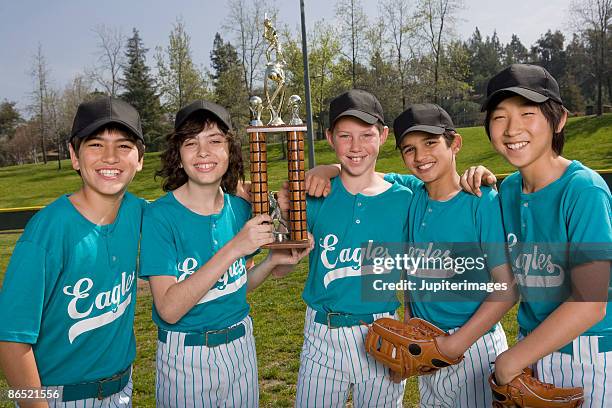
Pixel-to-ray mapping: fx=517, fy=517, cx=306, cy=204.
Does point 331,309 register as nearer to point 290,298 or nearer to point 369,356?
point 369,356

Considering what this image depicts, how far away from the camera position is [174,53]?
29688mm

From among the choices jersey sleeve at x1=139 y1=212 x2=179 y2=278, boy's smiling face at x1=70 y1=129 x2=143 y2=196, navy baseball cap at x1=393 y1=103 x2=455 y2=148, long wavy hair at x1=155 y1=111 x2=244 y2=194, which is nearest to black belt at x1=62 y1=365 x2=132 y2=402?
jersey sleeve at x1=139 y1=212 x2=179 y2=278

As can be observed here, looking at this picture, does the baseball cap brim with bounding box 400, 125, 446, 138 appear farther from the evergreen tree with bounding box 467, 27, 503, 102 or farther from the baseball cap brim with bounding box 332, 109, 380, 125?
the evergreen tree with bounding box 467, 27, 503, 102

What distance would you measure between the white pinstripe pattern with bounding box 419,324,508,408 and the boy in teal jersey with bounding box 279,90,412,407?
0.86ft

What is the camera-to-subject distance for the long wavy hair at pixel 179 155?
2.56 metres

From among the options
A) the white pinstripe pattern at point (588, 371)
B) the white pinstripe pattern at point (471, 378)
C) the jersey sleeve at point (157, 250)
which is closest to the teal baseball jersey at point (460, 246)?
the white pinstripe pattern at point (471, 378)

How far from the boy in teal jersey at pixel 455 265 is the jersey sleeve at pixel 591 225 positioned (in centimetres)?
44

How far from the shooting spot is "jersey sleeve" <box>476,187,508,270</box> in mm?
2480

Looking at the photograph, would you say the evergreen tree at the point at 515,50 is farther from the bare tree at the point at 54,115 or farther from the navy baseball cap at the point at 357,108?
the navy baseball cap at the point at 357,108

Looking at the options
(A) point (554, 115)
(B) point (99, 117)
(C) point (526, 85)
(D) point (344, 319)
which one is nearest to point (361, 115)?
(C) point (526, 85)

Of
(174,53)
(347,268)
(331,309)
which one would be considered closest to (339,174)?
(347,268)

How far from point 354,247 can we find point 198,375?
39.4 inches

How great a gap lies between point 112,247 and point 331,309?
1.14 meters

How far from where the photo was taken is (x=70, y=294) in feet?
7.23
